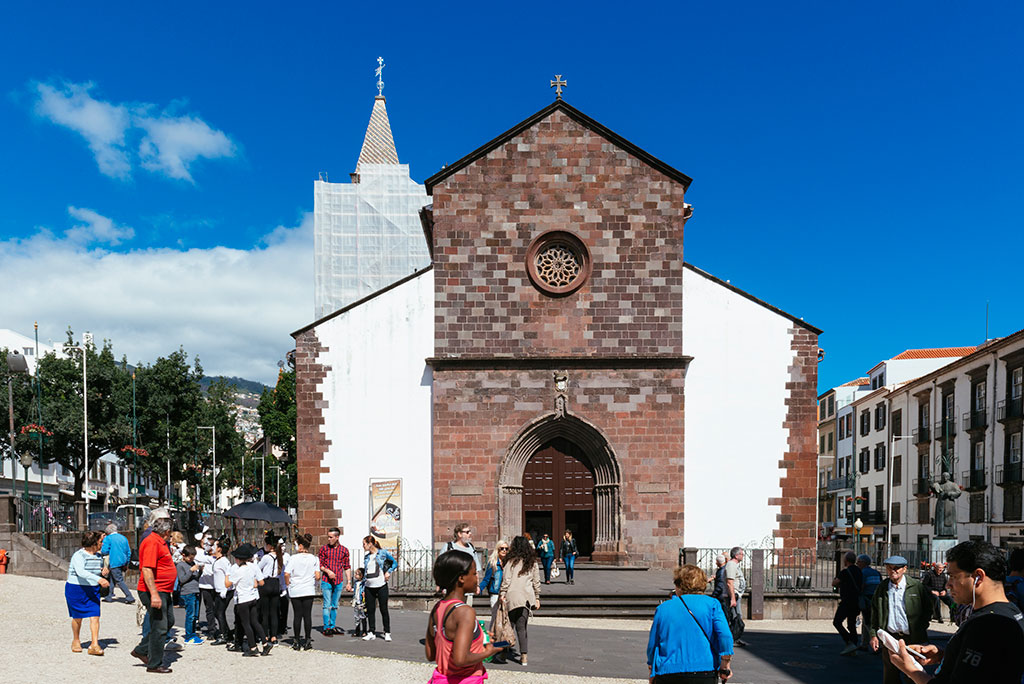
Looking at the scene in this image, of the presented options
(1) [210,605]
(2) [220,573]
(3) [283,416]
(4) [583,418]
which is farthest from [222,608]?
(3) [283,416]

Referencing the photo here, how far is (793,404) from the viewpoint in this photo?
24141 millimetres

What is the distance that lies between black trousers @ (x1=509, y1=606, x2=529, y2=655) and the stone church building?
11452 mm

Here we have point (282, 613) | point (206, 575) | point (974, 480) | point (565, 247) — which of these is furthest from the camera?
point (974, 480)

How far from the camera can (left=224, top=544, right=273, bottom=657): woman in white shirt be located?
12148 mm

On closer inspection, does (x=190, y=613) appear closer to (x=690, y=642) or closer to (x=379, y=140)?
(x=690, y=642)

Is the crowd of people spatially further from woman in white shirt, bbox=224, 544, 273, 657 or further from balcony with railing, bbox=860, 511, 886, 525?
balcony with railing, bbox=860, 511, 886, 525

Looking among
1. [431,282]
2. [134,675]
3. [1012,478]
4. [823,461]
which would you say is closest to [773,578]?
[431,282]

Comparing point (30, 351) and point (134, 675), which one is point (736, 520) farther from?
point (30, 351)

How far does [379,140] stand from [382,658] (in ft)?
141

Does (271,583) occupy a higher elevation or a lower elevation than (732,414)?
lower

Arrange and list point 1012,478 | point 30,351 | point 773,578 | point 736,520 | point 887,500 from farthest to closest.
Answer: point 30,351, point 887,500, point 1012,478, point 736,520, point 773,578

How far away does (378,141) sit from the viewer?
51844 millimetres

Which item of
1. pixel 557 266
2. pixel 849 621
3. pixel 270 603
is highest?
pixel 557 266

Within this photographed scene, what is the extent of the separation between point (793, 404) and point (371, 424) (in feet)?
36.1
